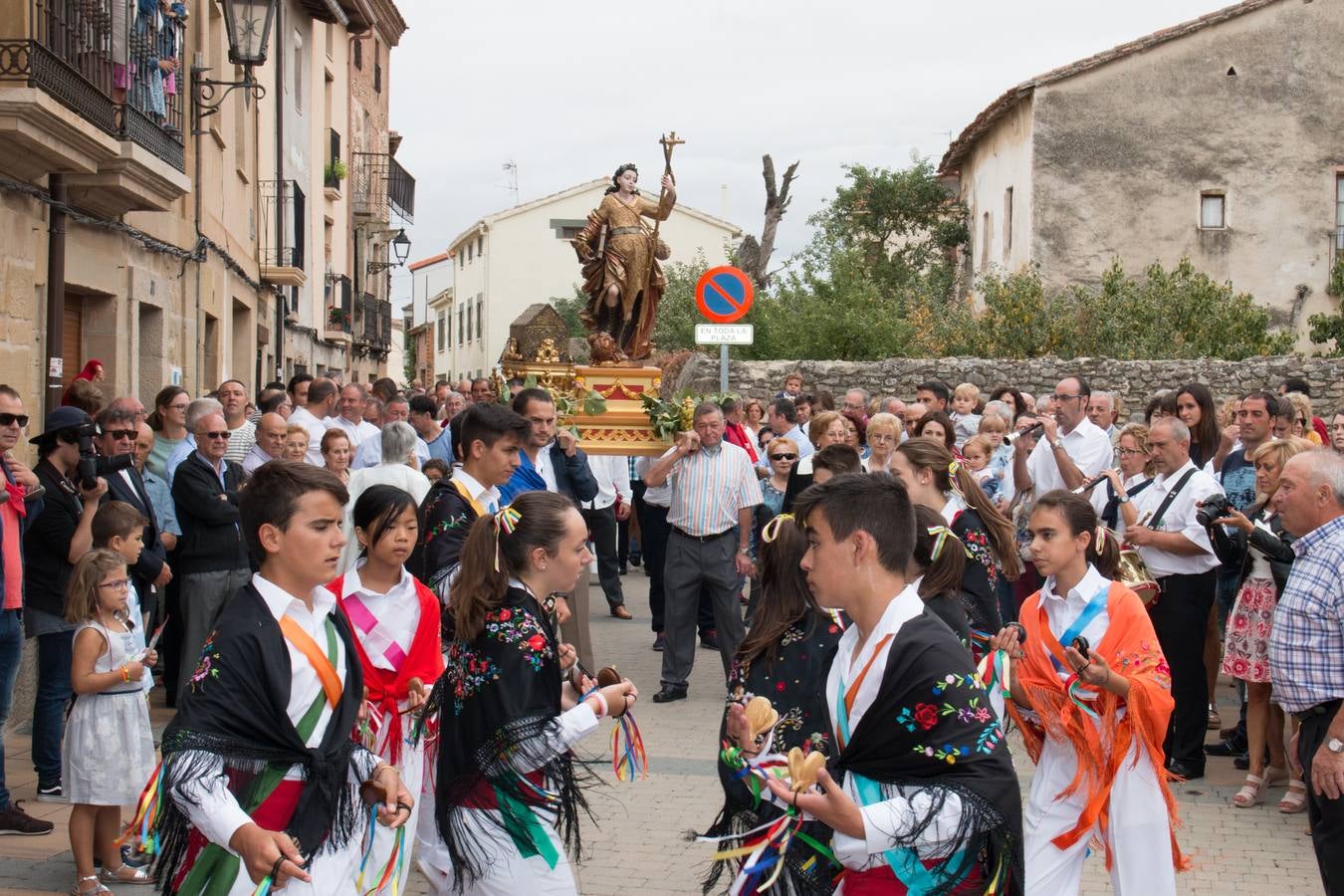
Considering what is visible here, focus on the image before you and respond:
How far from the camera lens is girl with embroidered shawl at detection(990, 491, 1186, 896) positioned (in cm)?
489

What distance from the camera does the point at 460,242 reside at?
5969 cm

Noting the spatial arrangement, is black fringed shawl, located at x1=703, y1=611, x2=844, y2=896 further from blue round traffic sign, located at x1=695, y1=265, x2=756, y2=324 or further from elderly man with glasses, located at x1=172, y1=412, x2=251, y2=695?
blue round traffic sign, located at x1=695, y1=265, x2=756, y2=324

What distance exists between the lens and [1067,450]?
10.0 metres

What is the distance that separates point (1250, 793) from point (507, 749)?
4.88 meters

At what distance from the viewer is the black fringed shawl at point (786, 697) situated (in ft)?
12.1

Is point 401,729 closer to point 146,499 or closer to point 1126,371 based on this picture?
point 146,499

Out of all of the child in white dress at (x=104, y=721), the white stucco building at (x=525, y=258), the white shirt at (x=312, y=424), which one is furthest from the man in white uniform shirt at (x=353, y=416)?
the white stucco building at (x=525, y=258)

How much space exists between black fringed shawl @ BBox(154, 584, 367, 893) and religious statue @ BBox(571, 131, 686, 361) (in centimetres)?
894

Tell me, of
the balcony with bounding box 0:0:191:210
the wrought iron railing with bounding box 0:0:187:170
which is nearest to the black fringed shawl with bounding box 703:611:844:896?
the balcony with bounding box 0:0:191:210

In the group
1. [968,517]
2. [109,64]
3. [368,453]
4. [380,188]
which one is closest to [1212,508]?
[968,517]

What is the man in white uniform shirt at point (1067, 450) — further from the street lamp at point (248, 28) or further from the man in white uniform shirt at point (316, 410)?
the street lamp at point (248, 28)

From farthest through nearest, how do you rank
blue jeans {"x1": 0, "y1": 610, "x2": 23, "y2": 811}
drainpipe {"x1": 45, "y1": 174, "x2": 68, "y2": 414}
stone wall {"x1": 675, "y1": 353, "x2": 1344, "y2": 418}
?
stone wall {"x1": 675, "y1": 353, "x2": 1344, "y2": 418}, drainpipe {"x1": 45, "y1": 174, "x2": 68, "y2": 414}, blue jeans {"x1": 0, "y1": 610, "x2": 23, "y2": 811}

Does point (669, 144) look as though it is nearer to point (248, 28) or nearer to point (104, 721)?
point (248, 28)

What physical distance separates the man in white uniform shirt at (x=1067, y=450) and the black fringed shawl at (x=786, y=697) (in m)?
6.06
